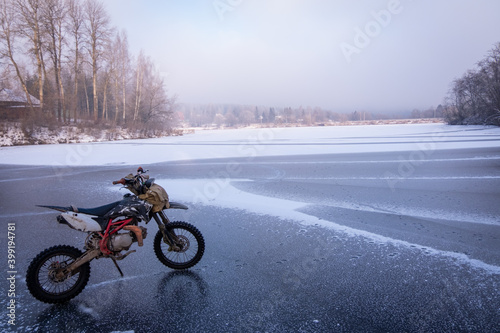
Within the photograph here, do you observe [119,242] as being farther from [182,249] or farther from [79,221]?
[182,249]

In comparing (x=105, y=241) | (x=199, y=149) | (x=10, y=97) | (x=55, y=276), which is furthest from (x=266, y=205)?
(x=10, y=97)

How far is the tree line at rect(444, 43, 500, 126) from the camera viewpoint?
157 ft

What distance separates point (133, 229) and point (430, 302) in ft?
11.4

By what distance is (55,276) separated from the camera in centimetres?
344

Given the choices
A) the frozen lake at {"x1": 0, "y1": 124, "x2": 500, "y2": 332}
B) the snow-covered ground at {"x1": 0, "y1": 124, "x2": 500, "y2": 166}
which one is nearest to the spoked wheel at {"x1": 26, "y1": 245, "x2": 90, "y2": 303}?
the frozen lake at {"x1": 0, "y1": 124, "x2": 500, "y2": 332}

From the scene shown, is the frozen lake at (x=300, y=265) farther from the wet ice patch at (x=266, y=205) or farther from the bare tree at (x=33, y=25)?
the bare tree at (x=33, y=25)

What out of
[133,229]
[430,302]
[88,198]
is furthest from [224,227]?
[88,198]

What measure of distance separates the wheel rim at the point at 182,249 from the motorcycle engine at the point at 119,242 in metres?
0.59

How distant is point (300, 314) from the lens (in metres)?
3.11

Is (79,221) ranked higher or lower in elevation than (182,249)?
higher

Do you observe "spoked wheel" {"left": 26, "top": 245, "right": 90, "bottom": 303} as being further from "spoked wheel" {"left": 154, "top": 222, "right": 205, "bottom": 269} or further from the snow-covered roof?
the snow-covered roof

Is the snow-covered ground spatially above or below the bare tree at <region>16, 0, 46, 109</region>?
below

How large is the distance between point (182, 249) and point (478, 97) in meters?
66.7

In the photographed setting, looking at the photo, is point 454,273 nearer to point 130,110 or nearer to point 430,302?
point 430,302
